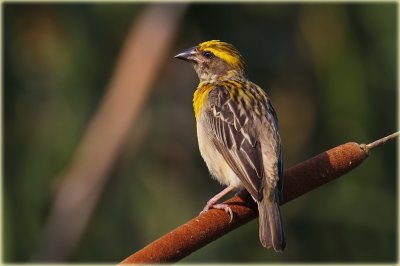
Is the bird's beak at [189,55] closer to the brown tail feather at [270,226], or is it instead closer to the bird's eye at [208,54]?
the bird's eye at [208,54]

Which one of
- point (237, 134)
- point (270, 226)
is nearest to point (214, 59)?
point (237, 134)

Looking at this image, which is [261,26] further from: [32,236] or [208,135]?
[32,236]

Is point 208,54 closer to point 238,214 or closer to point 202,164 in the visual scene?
point 202,164

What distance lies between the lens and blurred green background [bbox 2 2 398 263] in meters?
6.91

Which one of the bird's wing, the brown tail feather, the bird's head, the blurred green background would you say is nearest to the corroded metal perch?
the brown tail feather

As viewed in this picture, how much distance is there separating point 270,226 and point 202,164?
281 cm

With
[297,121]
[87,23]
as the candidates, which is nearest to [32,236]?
[87,23]

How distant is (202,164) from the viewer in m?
7.34

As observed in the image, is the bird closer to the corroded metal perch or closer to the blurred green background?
the corroded metal perch

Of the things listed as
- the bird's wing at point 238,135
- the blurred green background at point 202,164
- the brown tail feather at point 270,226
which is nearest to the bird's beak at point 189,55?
the bird's wing at point 238,135

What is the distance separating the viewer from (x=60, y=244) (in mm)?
6672

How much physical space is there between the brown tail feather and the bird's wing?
7 cm

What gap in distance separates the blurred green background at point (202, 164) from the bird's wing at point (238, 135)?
1516 millimetres

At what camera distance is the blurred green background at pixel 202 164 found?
691 cm
